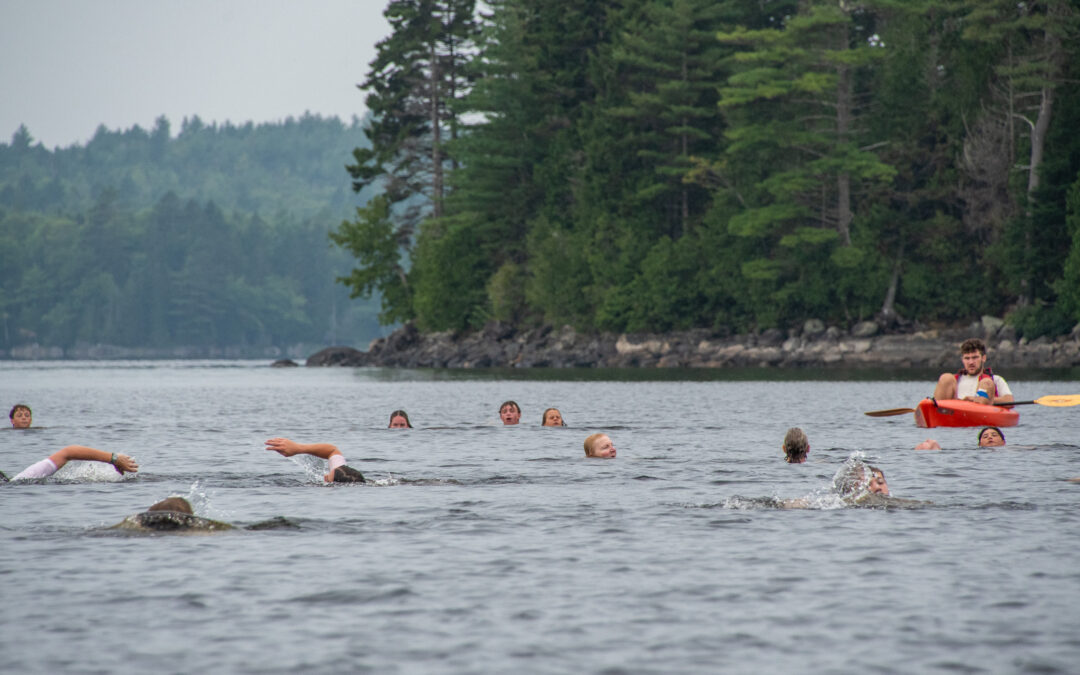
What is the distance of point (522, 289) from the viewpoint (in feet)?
305

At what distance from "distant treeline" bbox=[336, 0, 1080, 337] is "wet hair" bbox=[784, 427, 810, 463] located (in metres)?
42.7

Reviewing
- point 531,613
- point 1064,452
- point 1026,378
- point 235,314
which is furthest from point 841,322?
point 235,314

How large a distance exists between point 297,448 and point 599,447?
627cm

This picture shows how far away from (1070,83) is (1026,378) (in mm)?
21315

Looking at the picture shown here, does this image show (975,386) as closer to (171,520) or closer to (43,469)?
(171,520)

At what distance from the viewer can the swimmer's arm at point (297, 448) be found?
1546 centimetres

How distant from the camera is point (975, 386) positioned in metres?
22.9

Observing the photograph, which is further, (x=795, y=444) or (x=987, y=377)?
(x=987, y=377)

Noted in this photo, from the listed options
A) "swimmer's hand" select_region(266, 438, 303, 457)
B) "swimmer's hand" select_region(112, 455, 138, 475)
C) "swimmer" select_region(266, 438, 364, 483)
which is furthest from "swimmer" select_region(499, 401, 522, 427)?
"swimmer's hand" select_region(266, 438, 303, 457)

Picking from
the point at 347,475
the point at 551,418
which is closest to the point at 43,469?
the point at 347,475

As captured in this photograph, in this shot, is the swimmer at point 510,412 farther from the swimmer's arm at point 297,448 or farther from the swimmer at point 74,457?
the swimmer at point 74,457

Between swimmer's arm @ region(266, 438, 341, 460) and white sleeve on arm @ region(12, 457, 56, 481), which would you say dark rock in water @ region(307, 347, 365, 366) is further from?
white sleeve on arm @ region(12, 457, 56, 481)

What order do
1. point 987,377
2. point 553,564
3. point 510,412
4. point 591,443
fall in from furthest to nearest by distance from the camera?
point 510,412, point 987,377, point 591,443, point 553,564

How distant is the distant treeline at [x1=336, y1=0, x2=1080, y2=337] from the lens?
208 ft
